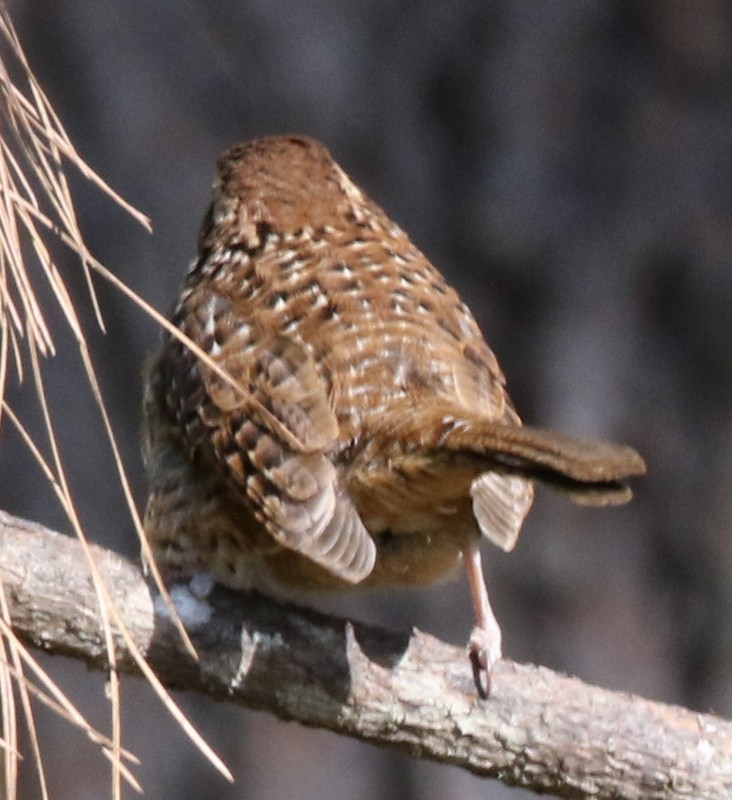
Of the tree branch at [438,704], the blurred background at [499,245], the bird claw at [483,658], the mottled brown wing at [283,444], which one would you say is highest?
the blurred background at [499,245]

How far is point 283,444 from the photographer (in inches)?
110

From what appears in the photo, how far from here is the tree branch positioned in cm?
280

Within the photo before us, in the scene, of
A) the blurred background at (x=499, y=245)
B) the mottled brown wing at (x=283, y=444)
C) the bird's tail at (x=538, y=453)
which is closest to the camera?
the bird's tail at (x=538, y=453)

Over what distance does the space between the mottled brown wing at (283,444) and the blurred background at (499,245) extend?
1389mm

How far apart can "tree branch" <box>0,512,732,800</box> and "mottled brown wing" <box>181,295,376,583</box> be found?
19cm

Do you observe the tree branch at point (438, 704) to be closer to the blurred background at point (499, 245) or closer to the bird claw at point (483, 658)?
the bird claw at point (483, 658)

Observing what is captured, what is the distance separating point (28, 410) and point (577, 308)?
1443 mm

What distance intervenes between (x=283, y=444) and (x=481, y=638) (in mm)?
504

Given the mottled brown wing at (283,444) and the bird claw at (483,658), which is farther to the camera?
the bird claw at (483,658)

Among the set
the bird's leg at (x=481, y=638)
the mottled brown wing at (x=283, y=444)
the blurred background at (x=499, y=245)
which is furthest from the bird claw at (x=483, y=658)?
the blurred background at (x=499, y=245)

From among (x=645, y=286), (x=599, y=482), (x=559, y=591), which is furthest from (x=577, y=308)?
A: (x=599, y=482)

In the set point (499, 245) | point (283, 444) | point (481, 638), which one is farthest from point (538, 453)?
point (499, 245)

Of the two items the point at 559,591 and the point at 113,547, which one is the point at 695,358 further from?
the point at 113,547

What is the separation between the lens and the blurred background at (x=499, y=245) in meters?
4.21
